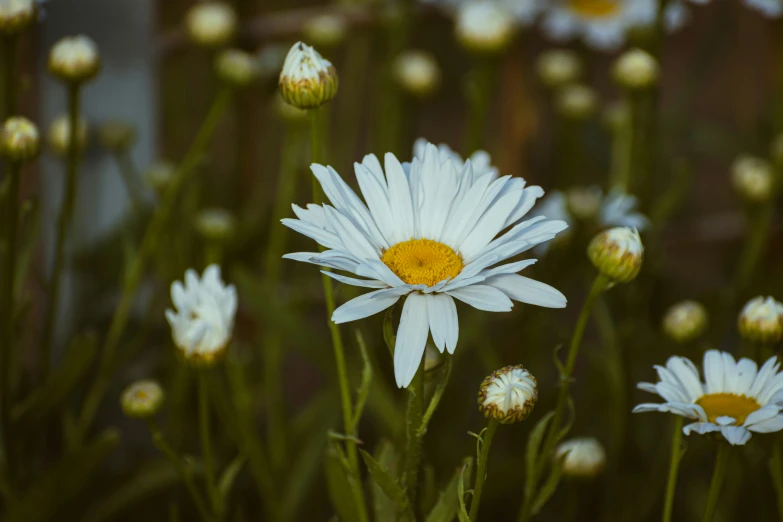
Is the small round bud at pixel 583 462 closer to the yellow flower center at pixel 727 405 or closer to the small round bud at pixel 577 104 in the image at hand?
the yellow flower center at pixel 727 405

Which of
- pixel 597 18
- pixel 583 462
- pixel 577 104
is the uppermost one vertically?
pixel 597 18

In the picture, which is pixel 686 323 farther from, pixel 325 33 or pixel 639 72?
pixel 325 33

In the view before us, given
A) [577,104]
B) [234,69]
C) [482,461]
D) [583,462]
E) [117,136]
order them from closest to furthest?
1. [482,461]
2. [583,462]
3. [234,69]
4. [117,136]
5. [577,104]

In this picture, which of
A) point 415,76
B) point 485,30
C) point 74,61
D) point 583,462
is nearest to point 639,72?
point 485,30

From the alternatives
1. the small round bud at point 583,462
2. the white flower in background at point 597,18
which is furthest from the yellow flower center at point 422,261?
the white flower in background at point 597,18

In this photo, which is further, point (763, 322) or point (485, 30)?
point (485, 30)

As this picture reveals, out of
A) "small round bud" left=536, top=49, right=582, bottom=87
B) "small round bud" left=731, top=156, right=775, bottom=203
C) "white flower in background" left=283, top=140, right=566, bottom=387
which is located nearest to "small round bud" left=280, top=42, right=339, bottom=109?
"white flower in background" left=283, top=140, right=566, bottom=387

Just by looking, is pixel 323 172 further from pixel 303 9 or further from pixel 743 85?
pixel 743 85
